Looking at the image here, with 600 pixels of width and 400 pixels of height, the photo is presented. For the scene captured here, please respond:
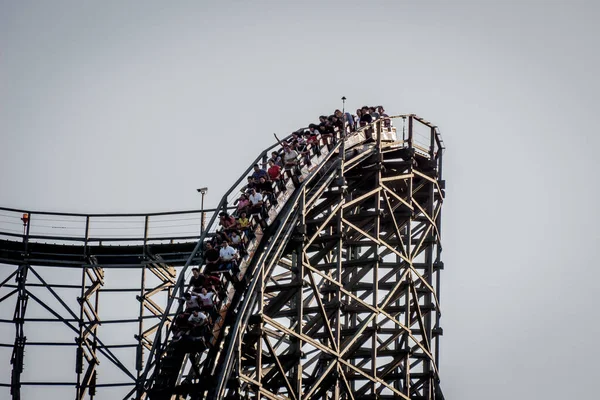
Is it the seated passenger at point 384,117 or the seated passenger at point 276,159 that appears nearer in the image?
the seated passenger at point 276,159

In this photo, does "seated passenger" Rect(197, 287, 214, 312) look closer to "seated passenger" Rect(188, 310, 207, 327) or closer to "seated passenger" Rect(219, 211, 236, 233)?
"seated passenger" Rect(188, 310, 207, 327)

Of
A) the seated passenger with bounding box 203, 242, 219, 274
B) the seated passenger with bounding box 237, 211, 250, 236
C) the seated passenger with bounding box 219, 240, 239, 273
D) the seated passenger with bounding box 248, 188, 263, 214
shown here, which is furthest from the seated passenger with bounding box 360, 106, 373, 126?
the seated passenger with bounding box 219, 240, 239, 273

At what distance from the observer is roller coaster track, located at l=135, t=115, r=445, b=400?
3334 centimetres

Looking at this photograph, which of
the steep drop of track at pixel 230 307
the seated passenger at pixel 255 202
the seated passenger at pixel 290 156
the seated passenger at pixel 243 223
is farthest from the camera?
the seated passenger at pixel 290 156

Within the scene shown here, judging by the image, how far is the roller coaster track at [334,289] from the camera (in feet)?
109

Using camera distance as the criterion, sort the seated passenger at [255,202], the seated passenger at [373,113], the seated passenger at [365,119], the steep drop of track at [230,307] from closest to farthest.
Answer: the steep drop of track at [230,307], the seated passenger at [255,202], the seated passenger at [365,119], the seated passenger at [373,113]

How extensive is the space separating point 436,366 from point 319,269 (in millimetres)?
3802

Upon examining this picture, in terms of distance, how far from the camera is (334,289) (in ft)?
122

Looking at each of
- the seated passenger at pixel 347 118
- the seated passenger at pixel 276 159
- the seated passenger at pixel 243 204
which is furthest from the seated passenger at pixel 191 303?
the seated passenger at pixel 347 118

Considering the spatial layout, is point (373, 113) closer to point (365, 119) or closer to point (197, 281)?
Answer: point (365, 119)

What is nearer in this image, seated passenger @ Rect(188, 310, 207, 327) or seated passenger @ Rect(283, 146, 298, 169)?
seated passenger @ Rect(188, 310, 207, 327)

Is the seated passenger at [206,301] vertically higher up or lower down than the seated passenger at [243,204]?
lower down

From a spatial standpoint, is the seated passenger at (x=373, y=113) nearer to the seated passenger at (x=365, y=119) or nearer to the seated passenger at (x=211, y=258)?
the seated passenger at (x=365, y=119)

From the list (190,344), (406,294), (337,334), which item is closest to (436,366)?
→ (406,294)
